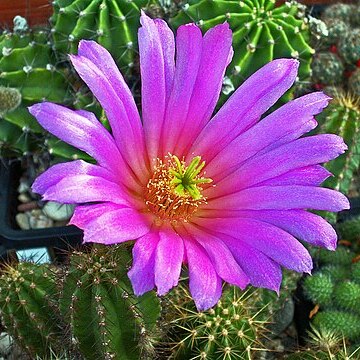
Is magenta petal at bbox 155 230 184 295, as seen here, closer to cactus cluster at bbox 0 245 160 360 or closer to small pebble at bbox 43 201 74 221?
cactus cluster at bbox 0 245 160 360

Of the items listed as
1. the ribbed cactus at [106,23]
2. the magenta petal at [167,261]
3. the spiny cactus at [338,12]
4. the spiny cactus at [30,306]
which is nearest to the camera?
the magenta petal at [167,261]

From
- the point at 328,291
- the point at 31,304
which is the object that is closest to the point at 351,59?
the point at 328,291

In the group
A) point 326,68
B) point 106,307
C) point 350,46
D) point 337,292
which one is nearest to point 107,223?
point 106,307

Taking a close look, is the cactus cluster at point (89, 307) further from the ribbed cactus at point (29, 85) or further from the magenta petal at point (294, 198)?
the ribbed cactus at point (29, 85)

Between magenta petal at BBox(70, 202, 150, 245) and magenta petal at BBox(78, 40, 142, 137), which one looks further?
magenta petal at BBox(78, 40, 142, 137)

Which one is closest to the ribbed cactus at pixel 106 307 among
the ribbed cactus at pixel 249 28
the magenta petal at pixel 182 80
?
the magenta petal at pixel 182 80

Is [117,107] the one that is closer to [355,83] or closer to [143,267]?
[143,267]

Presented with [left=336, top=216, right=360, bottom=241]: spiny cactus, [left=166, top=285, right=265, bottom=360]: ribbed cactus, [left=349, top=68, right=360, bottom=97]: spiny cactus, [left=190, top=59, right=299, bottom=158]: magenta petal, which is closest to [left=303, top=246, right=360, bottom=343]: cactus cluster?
[left=336, top=216, right=360, bottom=241]: spiny cactus
